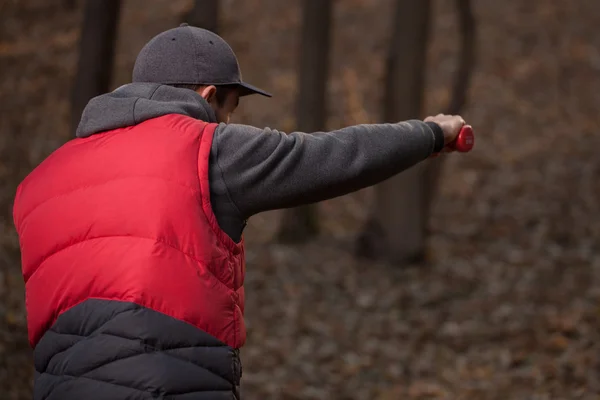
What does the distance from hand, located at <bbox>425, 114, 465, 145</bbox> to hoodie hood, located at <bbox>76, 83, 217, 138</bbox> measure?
805mm

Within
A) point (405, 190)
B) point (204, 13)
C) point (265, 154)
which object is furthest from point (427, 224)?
point (265, 154)

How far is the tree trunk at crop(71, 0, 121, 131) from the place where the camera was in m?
7.78

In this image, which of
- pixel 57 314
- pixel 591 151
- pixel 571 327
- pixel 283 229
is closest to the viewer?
pixel 57 314

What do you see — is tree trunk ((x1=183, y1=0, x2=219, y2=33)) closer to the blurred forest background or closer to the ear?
the blurred forest background

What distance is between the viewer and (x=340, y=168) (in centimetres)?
281

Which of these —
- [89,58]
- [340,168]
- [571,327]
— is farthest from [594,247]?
[340,168]

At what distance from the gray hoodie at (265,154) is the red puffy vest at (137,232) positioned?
0.18 ft

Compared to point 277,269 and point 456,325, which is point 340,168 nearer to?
point 456,325

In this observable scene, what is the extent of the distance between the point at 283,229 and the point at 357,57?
10.4 m

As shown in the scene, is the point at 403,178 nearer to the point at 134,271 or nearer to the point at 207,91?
the point at 207,91

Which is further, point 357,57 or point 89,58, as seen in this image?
point 357,57

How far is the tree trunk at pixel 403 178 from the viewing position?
11.3 m

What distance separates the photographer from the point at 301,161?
9.07ft

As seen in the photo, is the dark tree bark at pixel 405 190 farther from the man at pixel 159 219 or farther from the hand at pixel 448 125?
the man at pixel 159 219
